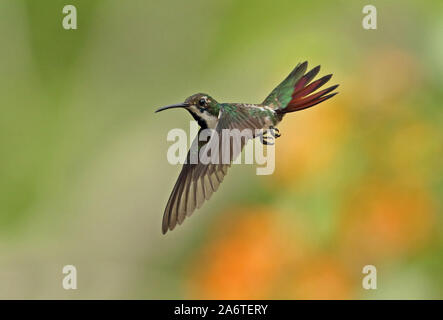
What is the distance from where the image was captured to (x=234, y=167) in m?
1.70


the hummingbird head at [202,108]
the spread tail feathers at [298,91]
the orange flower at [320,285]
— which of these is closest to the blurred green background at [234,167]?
the orange flower at [320,285]

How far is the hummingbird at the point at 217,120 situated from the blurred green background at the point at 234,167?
65 centimetres

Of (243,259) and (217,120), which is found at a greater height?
(217,120)

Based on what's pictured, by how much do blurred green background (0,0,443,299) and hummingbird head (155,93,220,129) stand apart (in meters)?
0.70

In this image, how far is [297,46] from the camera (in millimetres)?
Answer: 1771

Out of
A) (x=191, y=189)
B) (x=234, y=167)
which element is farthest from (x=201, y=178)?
(x=234, y=167)

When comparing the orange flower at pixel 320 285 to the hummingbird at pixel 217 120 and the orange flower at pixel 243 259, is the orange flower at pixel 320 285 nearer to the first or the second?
the orange flower at pixel 243 259

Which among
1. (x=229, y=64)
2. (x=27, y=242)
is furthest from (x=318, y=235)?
(x=27, y=242)

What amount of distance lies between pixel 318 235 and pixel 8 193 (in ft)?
Answer: 3.83

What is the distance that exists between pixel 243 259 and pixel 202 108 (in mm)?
804

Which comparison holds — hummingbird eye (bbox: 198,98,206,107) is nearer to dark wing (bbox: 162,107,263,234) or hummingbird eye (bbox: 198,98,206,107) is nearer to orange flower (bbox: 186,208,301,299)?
dark wing (bbox: 162,107,263,234)

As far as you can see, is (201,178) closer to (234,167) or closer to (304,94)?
(304,94)

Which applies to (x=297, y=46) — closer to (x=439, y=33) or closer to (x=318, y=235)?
(x=439, y=33)

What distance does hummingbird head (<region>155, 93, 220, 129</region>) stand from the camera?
0.78 m
